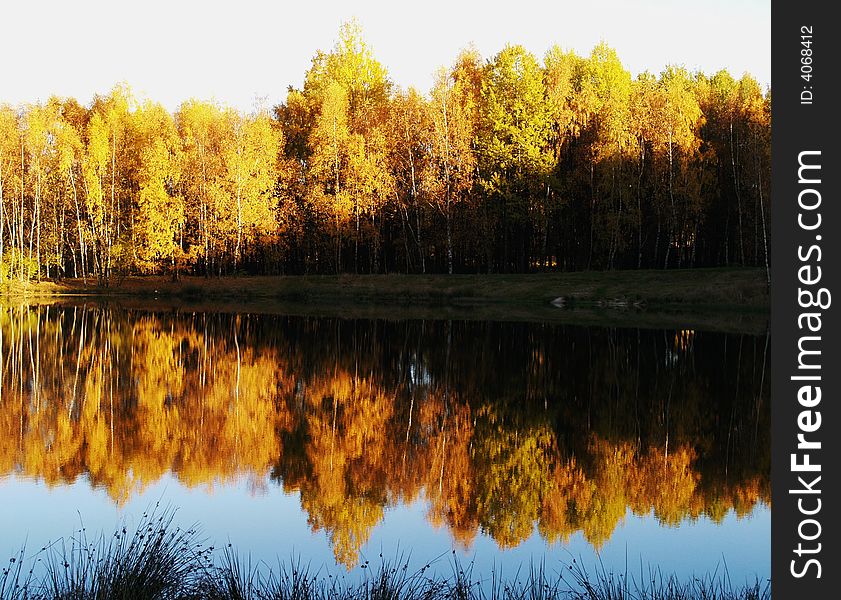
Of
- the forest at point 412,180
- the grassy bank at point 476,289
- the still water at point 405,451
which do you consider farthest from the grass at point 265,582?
the forest at point 412,180

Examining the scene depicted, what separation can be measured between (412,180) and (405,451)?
38286mm

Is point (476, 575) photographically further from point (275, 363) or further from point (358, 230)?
point (358, 230)

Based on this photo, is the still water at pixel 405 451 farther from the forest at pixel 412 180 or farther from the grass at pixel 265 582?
the forest at pixel 412 180

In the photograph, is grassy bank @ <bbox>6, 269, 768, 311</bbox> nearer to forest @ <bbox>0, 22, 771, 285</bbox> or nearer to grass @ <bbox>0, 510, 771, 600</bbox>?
forest @ <bbox>0, 22, 771, 285</bbox>

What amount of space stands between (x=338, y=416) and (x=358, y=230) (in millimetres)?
35228

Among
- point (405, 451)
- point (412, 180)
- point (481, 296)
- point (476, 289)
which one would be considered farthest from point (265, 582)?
point (412, 180)

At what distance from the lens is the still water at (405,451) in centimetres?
871

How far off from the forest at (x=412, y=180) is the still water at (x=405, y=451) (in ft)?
80.3

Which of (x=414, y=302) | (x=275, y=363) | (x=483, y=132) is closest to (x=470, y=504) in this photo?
(x=275, y=363)

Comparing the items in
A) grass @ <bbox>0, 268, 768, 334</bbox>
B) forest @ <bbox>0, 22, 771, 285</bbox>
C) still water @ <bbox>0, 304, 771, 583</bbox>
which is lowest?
still water @ <bbox>0, 304, 771, 583</bbox>

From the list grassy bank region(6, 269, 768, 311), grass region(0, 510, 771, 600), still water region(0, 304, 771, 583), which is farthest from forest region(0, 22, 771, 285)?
grass region(0, 510, 771, 600)

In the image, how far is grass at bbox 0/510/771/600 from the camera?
6086 millimetres

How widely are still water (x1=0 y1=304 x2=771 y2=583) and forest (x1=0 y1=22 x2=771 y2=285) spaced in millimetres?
24473

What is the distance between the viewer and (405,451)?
40.4 feet
